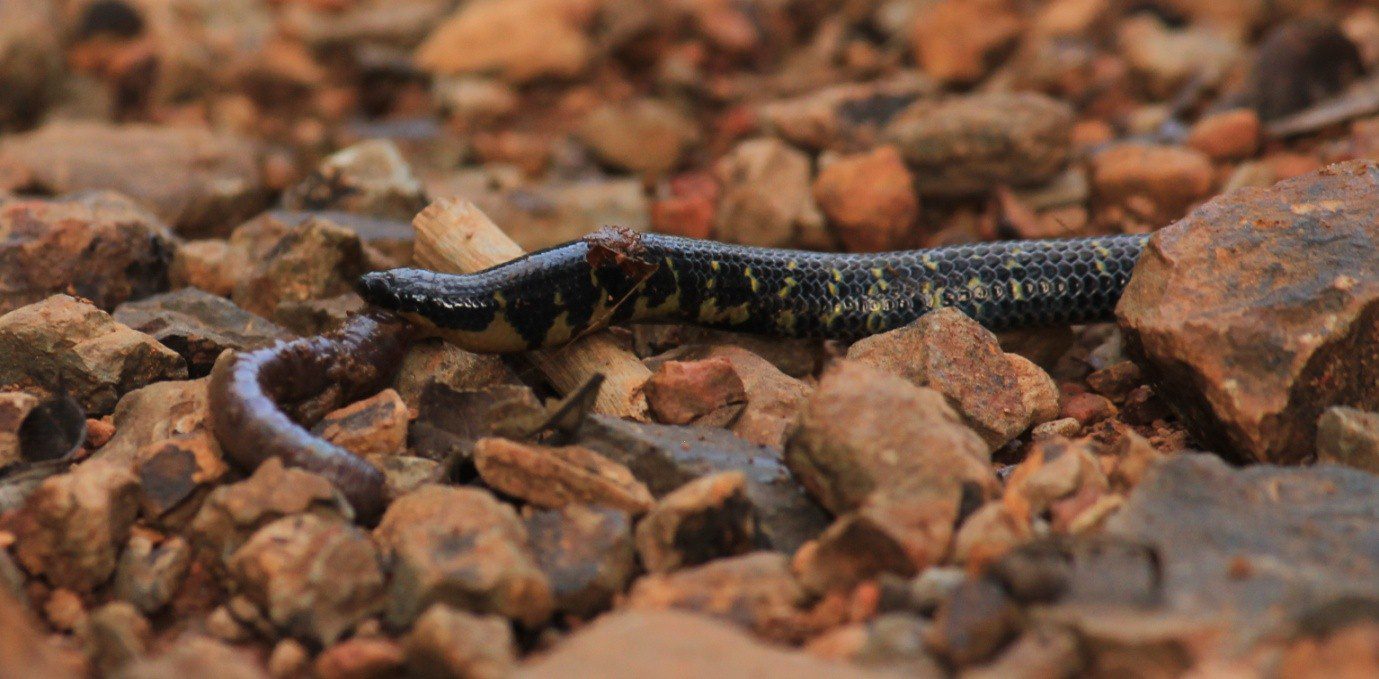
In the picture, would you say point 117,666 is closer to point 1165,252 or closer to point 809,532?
point 809,532

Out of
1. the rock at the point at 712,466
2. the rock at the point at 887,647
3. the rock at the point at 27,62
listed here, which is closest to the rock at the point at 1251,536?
the rock at the point at 887,647

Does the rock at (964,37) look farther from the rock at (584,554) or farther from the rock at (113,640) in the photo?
the rock at (113,640)

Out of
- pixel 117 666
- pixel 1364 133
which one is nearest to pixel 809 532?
pixel 117 666

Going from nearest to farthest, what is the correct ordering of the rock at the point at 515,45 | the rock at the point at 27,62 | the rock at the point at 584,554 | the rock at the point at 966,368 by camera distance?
the rock at the point at 584,554, the rock at the point at 966,368, the rock at the point at 27,62, the rock at the point at 515,45

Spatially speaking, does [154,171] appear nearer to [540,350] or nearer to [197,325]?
[197,325]

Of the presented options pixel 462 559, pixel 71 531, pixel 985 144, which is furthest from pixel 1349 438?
pixel 985 144

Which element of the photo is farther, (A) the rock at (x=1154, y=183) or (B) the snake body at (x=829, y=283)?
(A) the rock at (x=1154, y=183)

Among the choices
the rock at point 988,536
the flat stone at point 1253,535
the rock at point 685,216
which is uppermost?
the flat stone at point 1253,535

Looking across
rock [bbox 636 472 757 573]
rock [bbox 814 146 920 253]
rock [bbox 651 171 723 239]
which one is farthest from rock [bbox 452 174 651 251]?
rock [bbox 636 472 757 573]
